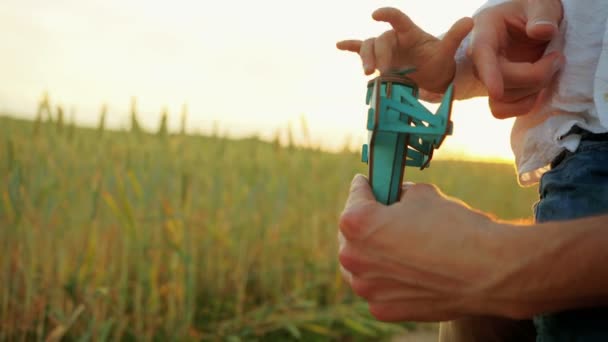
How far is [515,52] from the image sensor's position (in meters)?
0.80

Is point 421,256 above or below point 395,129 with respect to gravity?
below

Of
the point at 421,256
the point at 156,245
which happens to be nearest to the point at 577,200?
the point at 421,256

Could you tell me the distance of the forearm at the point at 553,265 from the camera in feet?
1.67

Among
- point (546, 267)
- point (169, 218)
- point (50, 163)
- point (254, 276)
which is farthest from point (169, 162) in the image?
point (546, 267)

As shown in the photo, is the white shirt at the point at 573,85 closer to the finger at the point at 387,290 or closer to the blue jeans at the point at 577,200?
the blue jeans at the point at 577,200

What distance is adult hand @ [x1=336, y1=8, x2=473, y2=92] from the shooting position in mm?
731

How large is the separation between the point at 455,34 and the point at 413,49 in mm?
65

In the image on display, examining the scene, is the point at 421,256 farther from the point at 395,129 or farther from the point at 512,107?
the point at 512,107

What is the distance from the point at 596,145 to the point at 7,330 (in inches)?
64.4

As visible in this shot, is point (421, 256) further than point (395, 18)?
No

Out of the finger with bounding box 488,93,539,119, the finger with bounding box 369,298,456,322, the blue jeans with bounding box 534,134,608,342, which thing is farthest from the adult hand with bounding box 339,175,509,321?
the finger with bounding box 488,93,539,119

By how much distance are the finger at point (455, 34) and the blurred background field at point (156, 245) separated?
3.94 ft

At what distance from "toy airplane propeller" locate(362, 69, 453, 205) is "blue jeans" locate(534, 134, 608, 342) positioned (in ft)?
0.58

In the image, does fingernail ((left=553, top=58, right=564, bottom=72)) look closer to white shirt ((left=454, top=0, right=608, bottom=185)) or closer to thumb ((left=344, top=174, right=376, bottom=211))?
white shirt ((left=454, top=0, right=608, bottom=185))
